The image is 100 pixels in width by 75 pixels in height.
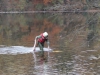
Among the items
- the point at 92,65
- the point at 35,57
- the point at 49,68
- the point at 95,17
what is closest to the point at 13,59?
the point at 35,57

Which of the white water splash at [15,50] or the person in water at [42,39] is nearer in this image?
the person in water at [42,39]

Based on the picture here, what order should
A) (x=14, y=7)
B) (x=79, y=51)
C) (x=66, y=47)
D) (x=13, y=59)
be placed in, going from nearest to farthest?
1. (x=13, y=59)
2. (x=79, y=51)
3. (x=66, y=47)
4. (x=14, y=7)

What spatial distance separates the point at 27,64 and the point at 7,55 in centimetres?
407

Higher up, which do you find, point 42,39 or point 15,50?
point 42,39

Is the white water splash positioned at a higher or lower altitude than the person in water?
lower

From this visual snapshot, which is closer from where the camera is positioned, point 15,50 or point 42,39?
point 42,39

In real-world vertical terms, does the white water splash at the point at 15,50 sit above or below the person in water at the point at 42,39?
below

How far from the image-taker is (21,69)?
903 inches

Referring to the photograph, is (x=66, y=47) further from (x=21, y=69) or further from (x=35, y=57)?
(x=21, y=69)

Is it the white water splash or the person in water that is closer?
the person in water

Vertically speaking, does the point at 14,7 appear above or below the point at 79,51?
above

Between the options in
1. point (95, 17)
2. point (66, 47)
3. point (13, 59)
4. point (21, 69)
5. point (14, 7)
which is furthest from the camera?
point (14, 7)

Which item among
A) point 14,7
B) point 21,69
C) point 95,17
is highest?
point 14,7

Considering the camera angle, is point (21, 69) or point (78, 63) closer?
point (21, 69)
